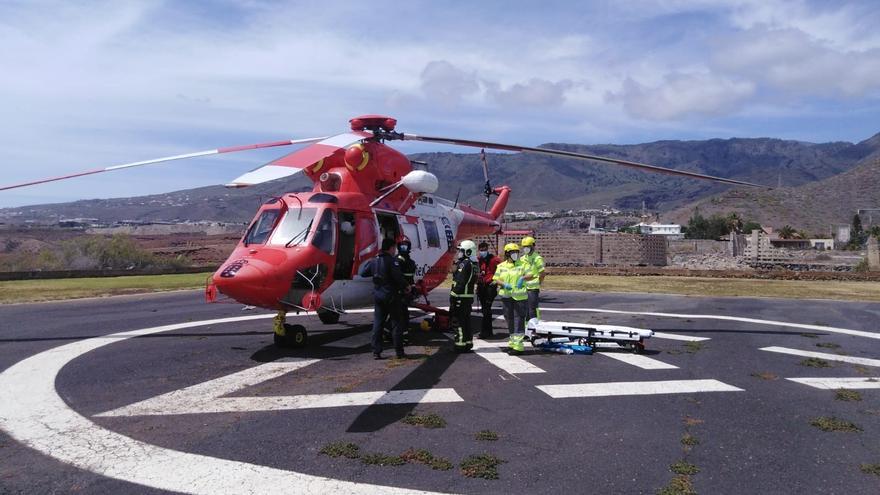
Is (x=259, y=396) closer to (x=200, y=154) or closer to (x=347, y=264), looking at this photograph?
(x=347, y=264)

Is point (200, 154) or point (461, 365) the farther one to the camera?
point (200, 154)

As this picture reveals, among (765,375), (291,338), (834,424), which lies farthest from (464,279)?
(834,424)

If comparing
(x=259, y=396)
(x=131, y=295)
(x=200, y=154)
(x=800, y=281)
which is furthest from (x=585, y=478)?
(x=800, y=281)

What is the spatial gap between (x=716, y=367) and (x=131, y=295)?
65.7 ft

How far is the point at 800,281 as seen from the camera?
94.4 ft

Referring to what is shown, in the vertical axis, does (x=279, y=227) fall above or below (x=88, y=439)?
above

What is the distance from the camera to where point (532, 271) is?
10742 mm

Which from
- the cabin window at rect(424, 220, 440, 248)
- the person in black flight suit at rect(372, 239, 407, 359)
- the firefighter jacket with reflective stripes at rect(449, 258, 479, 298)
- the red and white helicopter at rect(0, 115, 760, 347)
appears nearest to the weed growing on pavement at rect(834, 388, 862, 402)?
the red and white helicopter at rect(0, 115, 760, 347)

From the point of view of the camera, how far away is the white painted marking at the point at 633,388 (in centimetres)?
760

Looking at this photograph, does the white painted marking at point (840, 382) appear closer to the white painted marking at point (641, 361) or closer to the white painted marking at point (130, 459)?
the white painted marking at point (641, 361)

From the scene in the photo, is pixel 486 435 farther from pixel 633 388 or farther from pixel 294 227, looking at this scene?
pixel 294 227

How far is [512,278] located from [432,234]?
391 centimetres

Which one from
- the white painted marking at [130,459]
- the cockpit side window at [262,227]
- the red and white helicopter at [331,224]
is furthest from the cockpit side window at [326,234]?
the white painted marking at [130,459]

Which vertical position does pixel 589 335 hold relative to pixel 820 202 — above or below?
below
